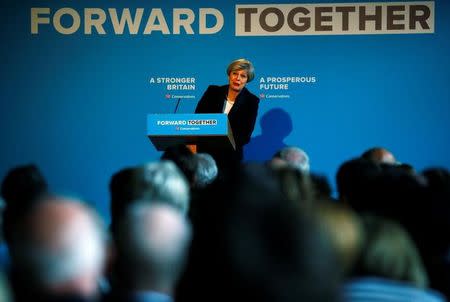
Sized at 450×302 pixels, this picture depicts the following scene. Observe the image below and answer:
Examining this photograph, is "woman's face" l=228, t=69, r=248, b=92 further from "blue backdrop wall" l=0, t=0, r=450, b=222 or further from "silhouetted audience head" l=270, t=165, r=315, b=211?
"silhouetted audience head" l=270, t=165, r=315, b=211

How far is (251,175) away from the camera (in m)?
1.84

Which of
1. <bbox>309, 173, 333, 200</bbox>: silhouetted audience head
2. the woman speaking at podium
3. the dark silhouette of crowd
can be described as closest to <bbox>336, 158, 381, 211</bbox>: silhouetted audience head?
<bbox>309, 173, 333, 200</bbox>: silhouetted audience head

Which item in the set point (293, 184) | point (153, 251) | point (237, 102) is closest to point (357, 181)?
point (293, 184)

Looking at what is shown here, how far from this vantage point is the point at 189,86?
731 centimetres

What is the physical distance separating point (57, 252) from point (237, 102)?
5.84 meters

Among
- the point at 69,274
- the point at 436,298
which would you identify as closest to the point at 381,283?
the point at 436,298

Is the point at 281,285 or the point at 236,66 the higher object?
the point at 236,66

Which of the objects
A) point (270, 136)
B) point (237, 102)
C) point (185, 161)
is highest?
point (237, 102)

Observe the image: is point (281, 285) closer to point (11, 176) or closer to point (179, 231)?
point (179, 231)

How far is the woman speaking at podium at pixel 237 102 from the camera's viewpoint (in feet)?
23.6

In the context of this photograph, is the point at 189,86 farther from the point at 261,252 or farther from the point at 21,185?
the point at 261,252

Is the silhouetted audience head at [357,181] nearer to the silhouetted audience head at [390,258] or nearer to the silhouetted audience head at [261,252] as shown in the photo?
the silhouetted audience head at [390,258]

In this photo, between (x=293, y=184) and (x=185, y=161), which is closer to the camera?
(x=293, y=184)

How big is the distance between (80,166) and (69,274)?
607 cm
